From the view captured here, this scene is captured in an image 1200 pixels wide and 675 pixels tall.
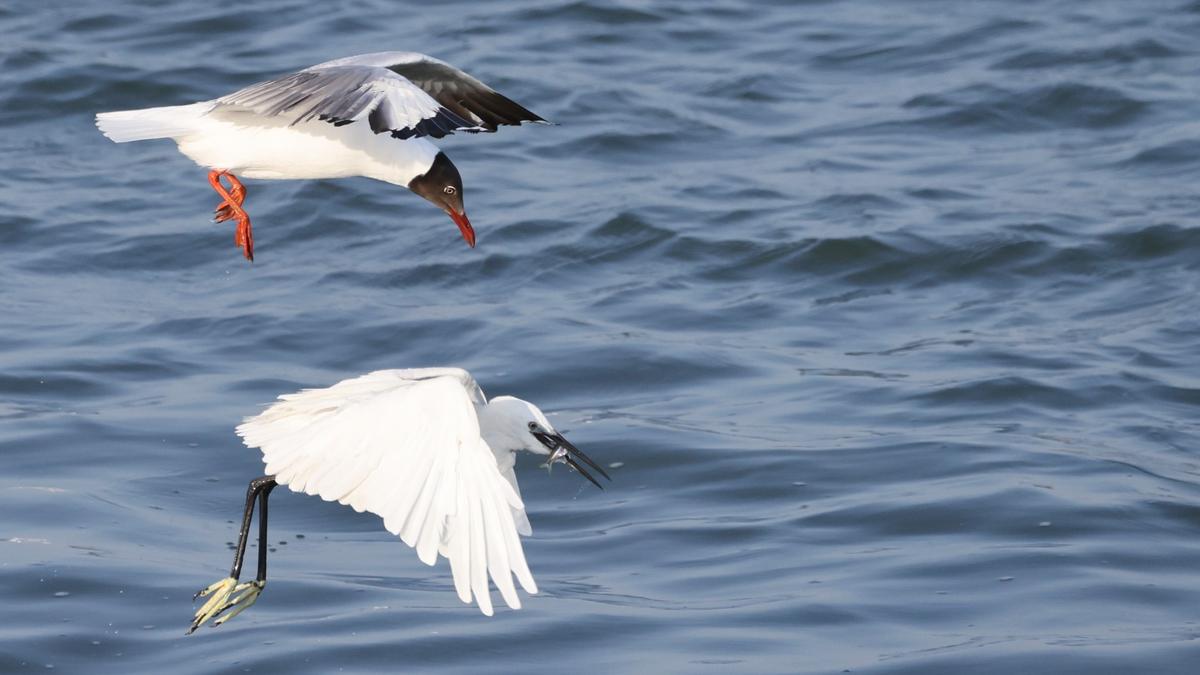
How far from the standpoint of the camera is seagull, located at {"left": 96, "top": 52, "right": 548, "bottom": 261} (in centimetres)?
839

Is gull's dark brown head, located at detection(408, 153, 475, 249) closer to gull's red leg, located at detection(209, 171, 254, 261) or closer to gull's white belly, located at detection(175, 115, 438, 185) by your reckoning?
gull's white belly, located at detection(175, 115, 438, 185)

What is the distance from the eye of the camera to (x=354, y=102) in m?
8.14

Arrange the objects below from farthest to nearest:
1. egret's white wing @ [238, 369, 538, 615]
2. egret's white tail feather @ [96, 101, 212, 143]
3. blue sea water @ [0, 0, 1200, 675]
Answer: blue sea water @ [0, 0, 1200, 675]
egret's white tail feather @ [96, 101, 212, 143]
egret's white wing @ [238, 369, 538, 615]

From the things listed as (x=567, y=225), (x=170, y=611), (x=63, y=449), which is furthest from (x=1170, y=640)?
(x=567, y=225)

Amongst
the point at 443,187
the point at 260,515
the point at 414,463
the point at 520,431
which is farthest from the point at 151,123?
the point at 414,463

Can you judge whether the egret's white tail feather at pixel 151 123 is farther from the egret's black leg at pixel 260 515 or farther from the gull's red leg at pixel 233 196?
the egret's black leg at pixel 260 515

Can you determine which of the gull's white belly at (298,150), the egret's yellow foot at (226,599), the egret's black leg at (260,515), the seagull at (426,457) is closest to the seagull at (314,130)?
the gull's white belly at (298,150)

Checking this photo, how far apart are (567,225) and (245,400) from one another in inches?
144

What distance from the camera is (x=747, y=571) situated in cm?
1074

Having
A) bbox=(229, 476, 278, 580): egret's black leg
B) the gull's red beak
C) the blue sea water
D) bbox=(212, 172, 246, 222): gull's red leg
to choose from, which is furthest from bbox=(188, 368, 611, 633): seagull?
the blue sea water

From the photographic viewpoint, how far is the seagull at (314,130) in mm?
8391

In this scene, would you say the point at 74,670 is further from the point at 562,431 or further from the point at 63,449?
the point at 562,431

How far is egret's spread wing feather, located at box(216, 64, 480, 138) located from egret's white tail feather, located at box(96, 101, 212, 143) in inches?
5.8

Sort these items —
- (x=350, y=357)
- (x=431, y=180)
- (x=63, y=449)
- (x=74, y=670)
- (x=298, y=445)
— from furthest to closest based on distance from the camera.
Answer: (x=350, y=357), (x=63, y=449), (x=74, y=670), (x=431, y=180), (x=298, y=445)
